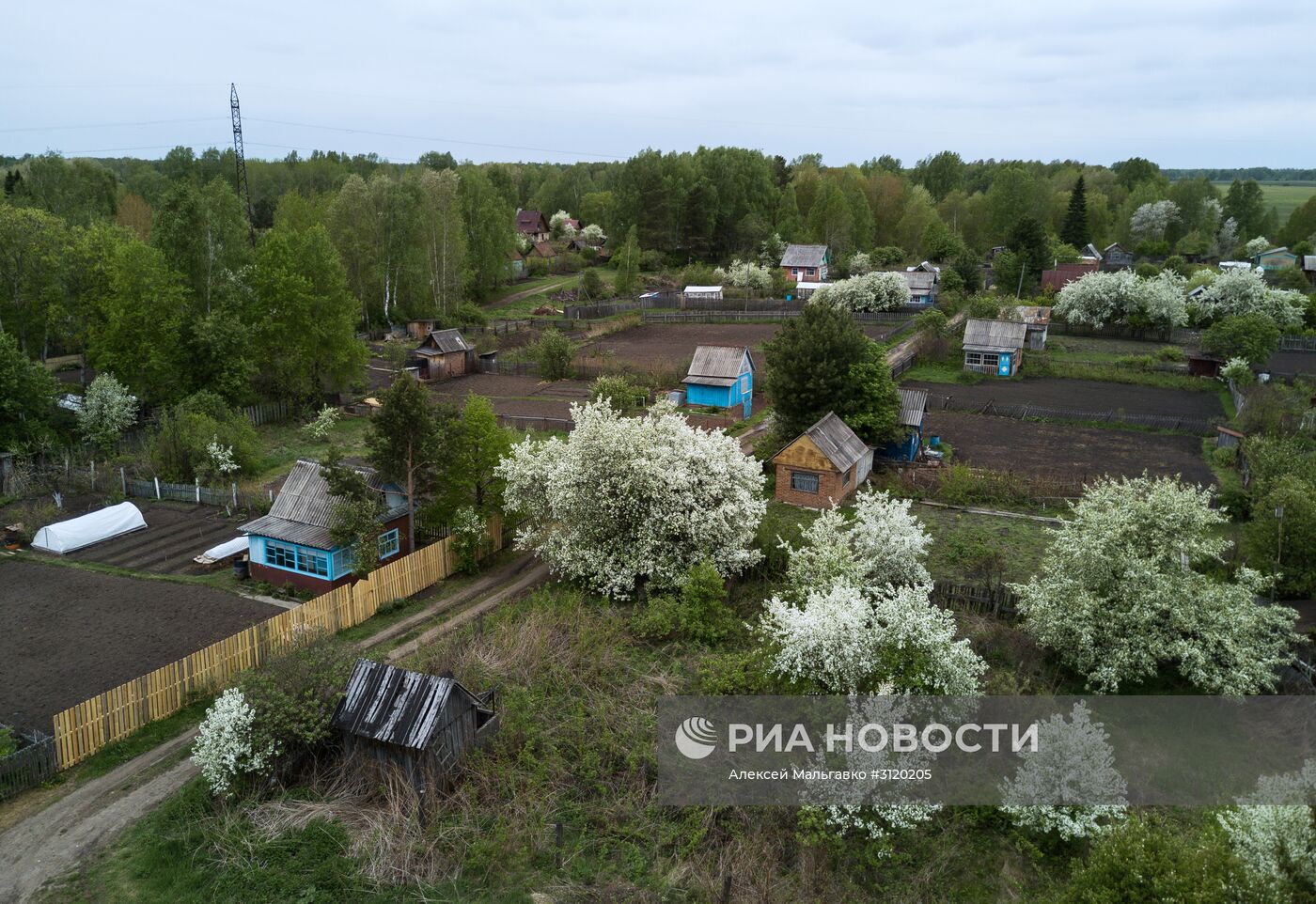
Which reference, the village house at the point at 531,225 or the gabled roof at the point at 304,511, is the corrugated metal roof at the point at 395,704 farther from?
the village house at the point at 531,225

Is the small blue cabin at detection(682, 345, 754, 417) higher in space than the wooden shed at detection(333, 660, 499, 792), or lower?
higher

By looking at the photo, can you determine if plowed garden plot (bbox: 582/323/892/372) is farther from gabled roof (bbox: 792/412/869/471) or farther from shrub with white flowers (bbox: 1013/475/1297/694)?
shrub with white flowers (bbox: 1013/475/1297/694)

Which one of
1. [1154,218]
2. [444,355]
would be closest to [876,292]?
[444,355]

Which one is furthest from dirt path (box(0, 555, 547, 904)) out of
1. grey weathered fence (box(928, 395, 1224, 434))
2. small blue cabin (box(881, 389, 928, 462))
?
grey weathered fence (box(928, 395, 1224, 434))

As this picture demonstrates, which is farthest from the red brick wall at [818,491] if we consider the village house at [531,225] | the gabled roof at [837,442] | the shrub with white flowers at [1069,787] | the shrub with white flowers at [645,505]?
the village house at [531,225]

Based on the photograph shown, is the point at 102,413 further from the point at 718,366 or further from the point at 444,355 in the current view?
the point at 718,366
